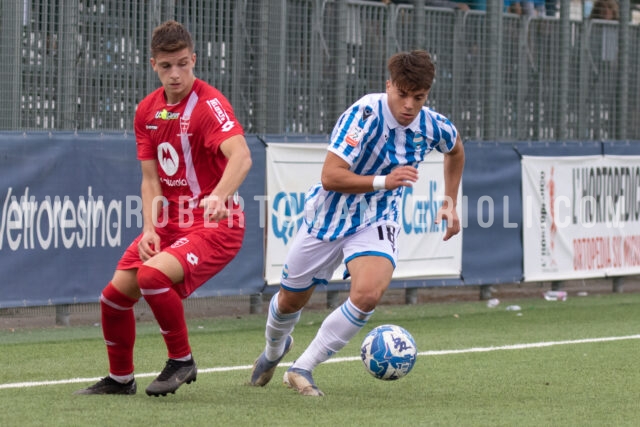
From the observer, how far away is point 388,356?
700 cm

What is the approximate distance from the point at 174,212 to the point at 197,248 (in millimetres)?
289

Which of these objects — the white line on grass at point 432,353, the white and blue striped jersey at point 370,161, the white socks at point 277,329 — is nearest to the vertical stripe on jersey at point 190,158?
the white and blue striped jersey at point 370,161

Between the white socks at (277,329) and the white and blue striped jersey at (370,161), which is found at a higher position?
the white and blue striped jersey at (370,161)

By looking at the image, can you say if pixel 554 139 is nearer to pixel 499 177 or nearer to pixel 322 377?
pixel 499 177

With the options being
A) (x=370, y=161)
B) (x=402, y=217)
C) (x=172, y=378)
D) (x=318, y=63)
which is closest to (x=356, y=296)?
(x=370, y=161)

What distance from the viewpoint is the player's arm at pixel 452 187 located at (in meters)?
7.40

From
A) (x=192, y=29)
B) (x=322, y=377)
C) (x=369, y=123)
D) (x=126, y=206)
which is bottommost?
(x=322, y=377)

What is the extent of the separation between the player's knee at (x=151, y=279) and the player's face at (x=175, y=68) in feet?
3.25

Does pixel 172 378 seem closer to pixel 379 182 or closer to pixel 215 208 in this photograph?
pixel 215 208

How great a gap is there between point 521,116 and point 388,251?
8458mm

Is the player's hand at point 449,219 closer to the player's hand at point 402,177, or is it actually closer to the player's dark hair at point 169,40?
the player's hand at point 402,177

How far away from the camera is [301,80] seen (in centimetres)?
1339

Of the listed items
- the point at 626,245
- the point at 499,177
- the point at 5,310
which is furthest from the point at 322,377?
the point at 626,245

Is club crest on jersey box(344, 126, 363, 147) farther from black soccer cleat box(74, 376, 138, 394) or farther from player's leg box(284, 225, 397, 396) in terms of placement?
black soccer cleat box(74, 376, 138, 394)
